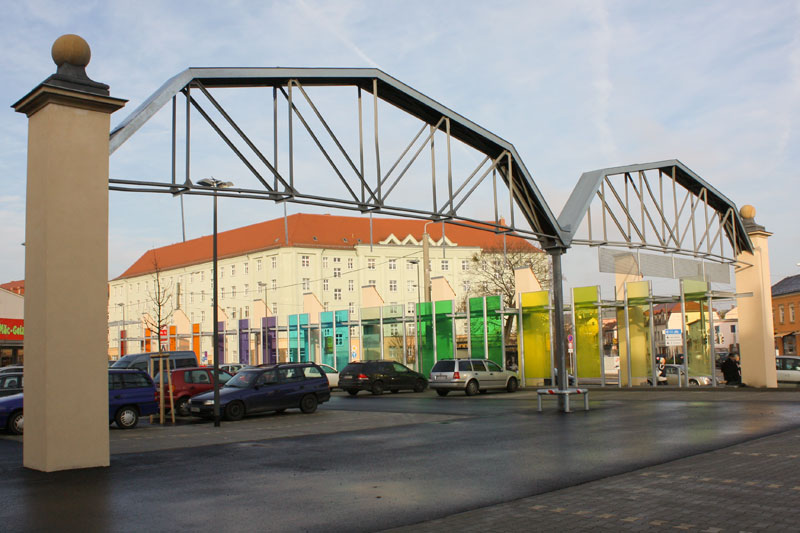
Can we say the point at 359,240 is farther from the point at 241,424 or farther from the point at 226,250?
the point at 241,424

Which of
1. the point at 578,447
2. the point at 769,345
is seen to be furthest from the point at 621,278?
the point at 578,447

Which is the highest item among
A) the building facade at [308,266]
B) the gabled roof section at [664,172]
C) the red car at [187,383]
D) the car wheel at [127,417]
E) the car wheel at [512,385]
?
the building facade at [308,266]

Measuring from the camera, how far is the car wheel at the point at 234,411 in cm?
2233

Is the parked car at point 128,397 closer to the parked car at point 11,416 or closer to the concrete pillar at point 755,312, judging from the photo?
the parked car at point 11,416

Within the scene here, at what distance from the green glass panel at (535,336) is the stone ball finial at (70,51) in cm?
2529

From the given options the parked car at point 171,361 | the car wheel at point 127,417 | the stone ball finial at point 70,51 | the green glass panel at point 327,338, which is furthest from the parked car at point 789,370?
the stone ball finial at point 70,51

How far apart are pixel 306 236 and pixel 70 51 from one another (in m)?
83.1

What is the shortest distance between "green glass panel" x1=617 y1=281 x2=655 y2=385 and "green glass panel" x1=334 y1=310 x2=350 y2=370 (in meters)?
17.3

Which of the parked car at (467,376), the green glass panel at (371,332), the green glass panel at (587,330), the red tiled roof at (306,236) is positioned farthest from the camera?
the red tiled roof at (306,236)

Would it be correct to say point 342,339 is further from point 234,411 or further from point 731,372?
point 234,411

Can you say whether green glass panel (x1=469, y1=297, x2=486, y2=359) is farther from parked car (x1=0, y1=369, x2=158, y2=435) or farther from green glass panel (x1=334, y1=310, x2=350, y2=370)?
parked car (x1=0, y1=369, x2=158, y2=435)

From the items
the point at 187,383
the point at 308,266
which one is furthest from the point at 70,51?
the point at 308,266

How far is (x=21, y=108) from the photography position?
12.7 m

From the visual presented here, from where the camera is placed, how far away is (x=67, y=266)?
39.8 ft
